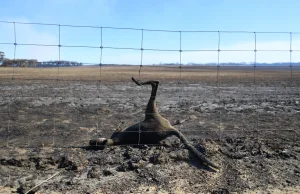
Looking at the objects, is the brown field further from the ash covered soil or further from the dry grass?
the dry grass

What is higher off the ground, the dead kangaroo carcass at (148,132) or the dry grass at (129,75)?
the dry grass at (129,75)

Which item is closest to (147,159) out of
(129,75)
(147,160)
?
(147,160)

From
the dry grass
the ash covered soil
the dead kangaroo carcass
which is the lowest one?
the ash covered soil

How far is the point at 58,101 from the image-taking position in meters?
15.6

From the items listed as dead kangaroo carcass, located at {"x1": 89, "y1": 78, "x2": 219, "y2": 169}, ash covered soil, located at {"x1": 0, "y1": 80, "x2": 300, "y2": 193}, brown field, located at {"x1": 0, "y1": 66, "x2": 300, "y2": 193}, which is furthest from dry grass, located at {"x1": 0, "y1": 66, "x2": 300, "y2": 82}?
dead kangaroo carcass, located at {"x1": 89, "y1": 78, "x2": 219, "y2": 169}

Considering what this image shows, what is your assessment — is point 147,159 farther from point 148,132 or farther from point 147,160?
point 148,132

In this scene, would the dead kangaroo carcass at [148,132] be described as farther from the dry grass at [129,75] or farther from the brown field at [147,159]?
the dry grass at [129,75]

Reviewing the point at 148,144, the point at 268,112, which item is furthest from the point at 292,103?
the point at 148,144

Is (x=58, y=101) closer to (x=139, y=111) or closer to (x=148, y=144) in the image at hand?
(x=139, y=111)

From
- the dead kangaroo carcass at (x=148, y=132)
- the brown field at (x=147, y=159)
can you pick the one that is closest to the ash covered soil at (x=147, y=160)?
the brown field at (x=147, y=159)

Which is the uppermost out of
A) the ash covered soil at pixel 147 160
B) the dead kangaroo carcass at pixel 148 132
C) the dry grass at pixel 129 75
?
the dry grass at pixel 129 75

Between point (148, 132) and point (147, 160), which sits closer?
point (147, 160)

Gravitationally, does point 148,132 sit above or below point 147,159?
above

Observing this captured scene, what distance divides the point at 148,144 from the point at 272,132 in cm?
383
